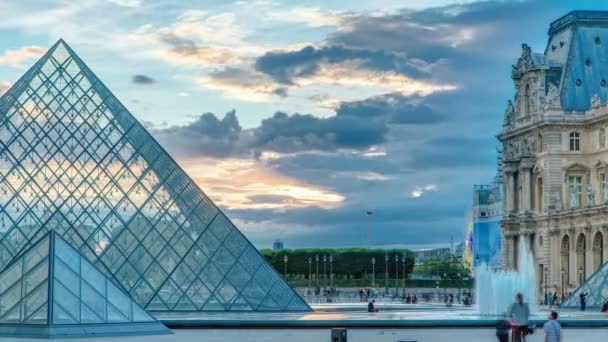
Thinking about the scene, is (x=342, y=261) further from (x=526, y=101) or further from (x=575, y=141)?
(x=575, y=141)

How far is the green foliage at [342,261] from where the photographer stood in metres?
132

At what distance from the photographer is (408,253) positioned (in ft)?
462

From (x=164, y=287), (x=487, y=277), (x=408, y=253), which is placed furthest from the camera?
(x=408, y=253)

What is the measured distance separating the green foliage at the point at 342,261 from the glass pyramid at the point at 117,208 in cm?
8835

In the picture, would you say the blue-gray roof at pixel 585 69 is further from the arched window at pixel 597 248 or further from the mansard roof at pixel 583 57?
the arched window at pixel 597 248

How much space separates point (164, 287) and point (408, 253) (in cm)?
10159

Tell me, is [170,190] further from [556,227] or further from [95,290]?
[556,227]

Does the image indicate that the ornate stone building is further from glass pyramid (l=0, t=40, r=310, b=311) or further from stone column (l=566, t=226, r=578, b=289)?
glass pyramid (l=0, t=40, r=310, b=311)

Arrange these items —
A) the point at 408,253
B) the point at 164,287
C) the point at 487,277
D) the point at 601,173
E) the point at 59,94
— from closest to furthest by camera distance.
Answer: the point at 164,287
the point at 59,94
the point at 487,277
the point at 601,173
the point at 408,253

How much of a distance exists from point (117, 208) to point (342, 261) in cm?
9369

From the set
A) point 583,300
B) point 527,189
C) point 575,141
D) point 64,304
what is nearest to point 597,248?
point 575,141

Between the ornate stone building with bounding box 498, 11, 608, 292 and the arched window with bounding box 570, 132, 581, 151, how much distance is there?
6cm

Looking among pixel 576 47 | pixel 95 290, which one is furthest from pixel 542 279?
pixel 95 290

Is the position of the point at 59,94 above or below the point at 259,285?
above
